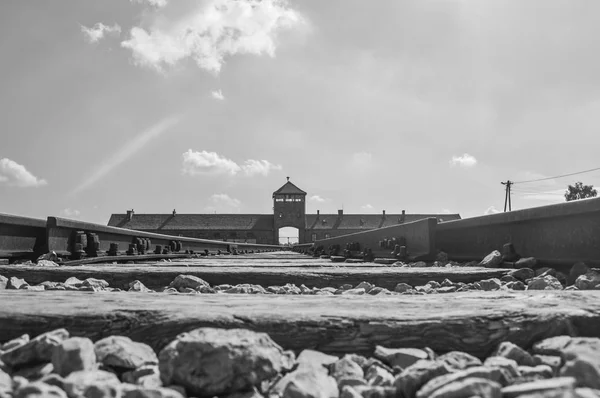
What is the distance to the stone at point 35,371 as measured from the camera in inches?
45.1

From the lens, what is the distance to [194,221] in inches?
2566

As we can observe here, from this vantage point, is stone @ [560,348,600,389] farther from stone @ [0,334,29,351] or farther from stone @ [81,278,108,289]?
stone @ [81,278,108,289]

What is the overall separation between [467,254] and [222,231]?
5874 cm

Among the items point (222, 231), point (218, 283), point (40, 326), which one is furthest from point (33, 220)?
point (222, 231)

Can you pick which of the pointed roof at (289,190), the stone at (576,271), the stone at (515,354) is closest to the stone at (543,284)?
the stone at (576,271)

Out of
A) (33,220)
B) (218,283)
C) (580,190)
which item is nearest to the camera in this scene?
(218,283)

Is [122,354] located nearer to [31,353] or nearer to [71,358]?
[71,358]

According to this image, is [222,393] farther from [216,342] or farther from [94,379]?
[94,379]

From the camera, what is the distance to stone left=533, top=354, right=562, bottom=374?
114cm

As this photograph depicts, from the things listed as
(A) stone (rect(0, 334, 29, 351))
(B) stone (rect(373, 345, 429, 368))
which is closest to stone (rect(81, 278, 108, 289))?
(A) stone (rect(0, 334, 29, 351))

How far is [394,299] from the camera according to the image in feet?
5.72

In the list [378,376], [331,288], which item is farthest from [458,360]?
[331,288]

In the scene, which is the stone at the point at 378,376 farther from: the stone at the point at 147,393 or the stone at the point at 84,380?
the stone at the point at 84,380

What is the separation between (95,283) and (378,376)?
2559 millimetres
